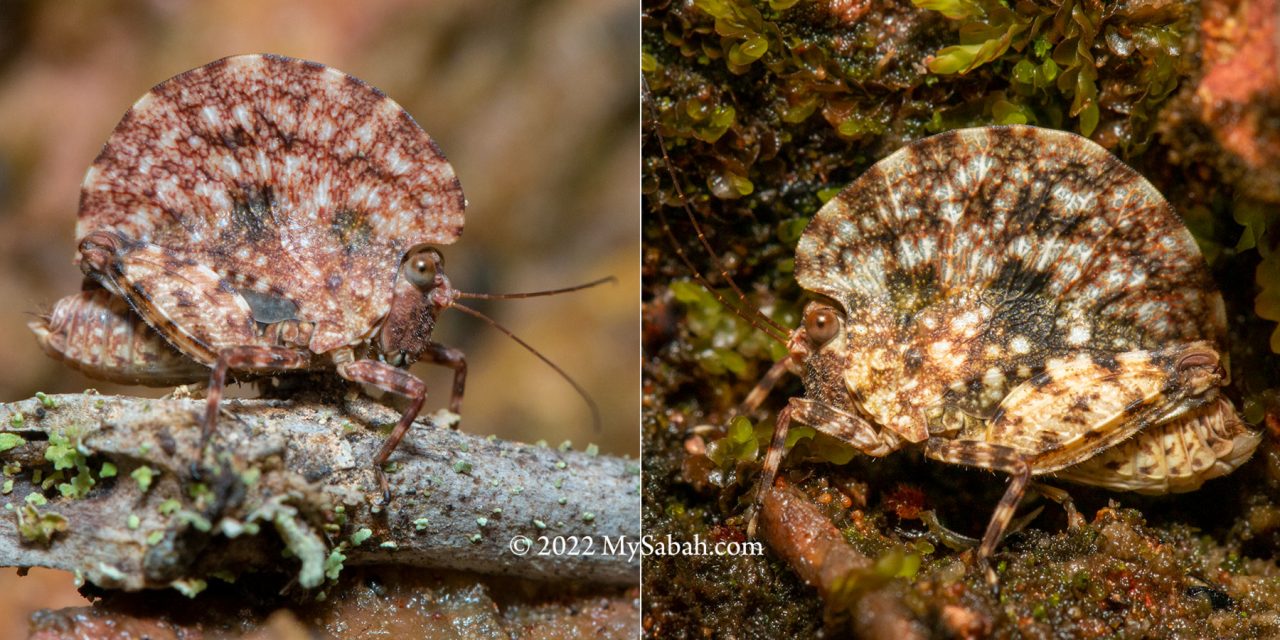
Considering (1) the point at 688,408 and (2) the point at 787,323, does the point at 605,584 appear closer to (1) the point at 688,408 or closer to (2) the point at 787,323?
(1) the point at 688,408

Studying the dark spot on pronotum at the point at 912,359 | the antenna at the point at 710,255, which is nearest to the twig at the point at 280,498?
the antenna at the point at 710,255

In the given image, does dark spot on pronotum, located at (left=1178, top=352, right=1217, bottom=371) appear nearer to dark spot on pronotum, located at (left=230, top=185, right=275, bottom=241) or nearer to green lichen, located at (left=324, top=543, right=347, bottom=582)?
green lichen, located at (left=324, top=543, right=347, bottom=582)

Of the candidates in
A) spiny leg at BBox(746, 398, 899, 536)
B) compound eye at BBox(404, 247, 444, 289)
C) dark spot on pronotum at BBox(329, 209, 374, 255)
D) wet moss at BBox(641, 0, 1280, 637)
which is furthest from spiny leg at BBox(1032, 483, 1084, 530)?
dark spot on pronotum at BBox(329, 209, 374, 255)

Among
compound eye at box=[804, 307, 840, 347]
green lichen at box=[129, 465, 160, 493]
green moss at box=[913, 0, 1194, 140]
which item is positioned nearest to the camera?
green lichen at box=[129, 465, 160, 493]

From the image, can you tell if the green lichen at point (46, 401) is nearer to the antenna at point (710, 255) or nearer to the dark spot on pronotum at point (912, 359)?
the antenna at point (710, 255)

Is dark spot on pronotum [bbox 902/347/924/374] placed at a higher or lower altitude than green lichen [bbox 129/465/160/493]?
lower

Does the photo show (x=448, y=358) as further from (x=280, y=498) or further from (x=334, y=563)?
(x=280, y=498)

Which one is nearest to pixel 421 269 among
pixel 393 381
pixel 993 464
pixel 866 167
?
pixel 393 381
